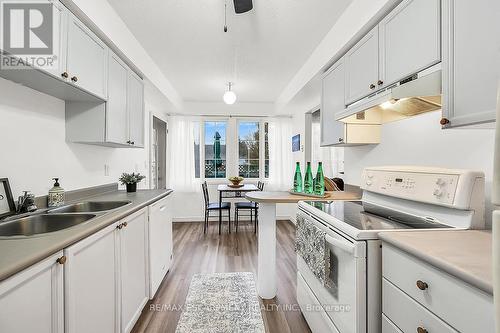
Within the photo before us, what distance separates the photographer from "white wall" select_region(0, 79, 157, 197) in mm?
1450

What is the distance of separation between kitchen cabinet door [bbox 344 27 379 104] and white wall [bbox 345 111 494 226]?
1.30 ft

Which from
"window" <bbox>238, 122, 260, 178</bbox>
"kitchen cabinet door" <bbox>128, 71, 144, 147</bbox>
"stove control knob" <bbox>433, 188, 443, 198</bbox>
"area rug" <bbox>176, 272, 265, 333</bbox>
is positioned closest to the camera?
"stove control knob" <bbox>433, 188, 443, 198</bbox>

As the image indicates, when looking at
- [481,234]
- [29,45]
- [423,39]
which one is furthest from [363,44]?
[29,45]

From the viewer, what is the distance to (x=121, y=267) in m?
1.56

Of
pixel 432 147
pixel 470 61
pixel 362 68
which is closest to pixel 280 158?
pixel 362 68

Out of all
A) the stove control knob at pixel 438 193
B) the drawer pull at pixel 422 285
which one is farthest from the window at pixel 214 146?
the drawer pull at pixel 422 285

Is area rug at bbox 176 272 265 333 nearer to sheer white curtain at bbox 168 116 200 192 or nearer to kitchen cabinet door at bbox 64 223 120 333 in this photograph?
kitchen cabinet door at bbox 64 223 120 333

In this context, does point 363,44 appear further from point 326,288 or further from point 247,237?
point 247,237

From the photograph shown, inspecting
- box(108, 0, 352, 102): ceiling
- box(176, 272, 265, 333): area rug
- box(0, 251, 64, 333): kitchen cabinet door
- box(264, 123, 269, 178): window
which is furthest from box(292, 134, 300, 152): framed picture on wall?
box(0, 251, 64, 333): kitchen cabinet door

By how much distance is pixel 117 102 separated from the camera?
2229 millimetres

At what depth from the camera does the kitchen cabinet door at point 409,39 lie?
125 cm

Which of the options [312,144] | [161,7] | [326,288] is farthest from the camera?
[312,144]

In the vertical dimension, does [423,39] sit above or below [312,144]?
above

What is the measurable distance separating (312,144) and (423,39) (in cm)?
323
